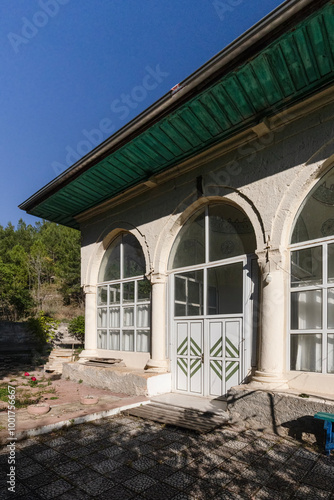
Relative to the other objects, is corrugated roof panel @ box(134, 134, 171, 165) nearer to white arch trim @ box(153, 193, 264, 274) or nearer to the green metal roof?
the green metal roof

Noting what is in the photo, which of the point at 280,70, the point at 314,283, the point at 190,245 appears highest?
the point at 280,70

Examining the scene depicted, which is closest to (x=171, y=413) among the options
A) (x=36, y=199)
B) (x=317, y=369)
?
(x=317, y=369)

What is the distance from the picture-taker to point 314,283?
Answer: 528cm

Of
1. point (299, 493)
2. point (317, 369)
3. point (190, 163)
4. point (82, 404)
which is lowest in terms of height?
point (82, 404)

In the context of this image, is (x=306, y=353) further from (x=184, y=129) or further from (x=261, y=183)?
(x=184, y=129)

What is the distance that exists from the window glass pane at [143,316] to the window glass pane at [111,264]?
56.0 inches

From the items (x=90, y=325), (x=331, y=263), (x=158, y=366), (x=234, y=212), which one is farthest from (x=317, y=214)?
(x=90, y=325)

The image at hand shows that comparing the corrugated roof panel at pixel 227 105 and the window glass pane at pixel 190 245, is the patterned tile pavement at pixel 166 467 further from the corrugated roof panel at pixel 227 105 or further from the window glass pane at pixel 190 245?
the corrugated roof panel at pixel 227 105

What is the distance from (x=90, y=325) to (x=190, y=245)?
14.7ft

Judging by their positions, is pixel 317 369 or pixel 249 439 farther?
pixel 317 369

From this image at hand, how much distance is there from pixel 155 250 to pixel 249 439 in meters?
4.45

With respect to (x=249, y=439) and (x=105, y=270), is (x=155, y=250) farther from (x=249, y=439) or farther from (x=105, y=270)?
(x=249, y=439)

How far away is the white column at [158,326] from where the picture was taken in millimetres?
7500

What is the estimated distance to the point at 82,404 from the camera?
21.6 feet
